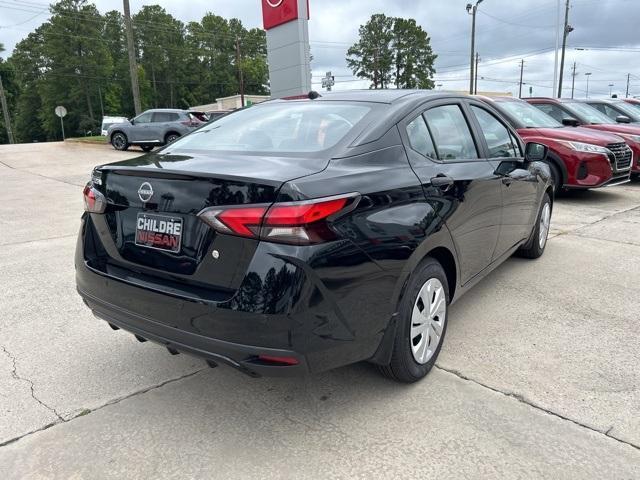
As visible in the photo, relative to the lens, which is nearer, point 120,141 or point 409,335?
point 409,335

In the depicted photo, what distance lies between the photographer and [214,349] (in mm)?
2176

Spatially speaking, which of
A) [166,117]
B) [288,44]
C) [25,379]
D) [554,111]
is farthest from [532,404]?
[166,117]

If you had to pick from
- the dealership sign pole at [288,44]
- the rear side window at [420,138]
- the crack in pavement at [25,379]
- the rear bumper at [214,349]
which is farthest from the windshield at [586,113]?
the crack in pavement at [25,379]

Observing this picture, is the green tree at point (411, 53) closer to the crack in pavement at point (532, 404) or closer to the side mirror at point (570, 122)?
→ the side mirror at point (570, 122)

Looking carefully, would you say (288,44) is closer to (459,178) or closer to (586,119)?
(586,119)

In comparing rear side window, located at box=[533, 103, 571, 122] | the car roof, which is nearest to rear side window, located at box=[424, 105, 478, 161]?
the car roof

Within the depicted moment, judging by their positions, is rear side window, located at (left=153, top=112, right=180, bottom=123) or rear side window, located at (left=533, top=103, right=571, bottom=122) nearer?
rear side window, located at (left=533, top=103, right=571, bottom=122)

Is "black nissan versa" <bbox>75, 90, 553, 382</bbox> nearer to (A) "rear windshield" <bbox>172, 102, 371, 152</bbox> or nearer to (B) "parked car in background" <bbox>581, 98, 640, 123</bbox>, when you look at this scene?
(A) "rear windshield" <bbox>172, 102, 371, 152</bbox>

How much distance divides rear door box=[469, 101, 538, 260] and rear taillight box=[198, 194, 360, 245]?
2069mm

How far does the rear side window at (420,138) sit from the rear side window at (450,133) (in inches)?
2.8

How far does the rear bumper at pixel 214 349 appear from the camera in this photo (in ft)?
6.96

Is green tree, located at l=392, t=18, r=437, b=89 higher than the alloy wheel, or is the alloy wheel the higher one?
green tree, located at l=392, t=18, r=437, b=89

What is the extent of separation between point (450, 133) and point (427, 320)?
4.26 ft

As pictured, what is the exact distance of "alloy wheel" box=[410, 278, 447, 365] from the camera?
273 centimetres
